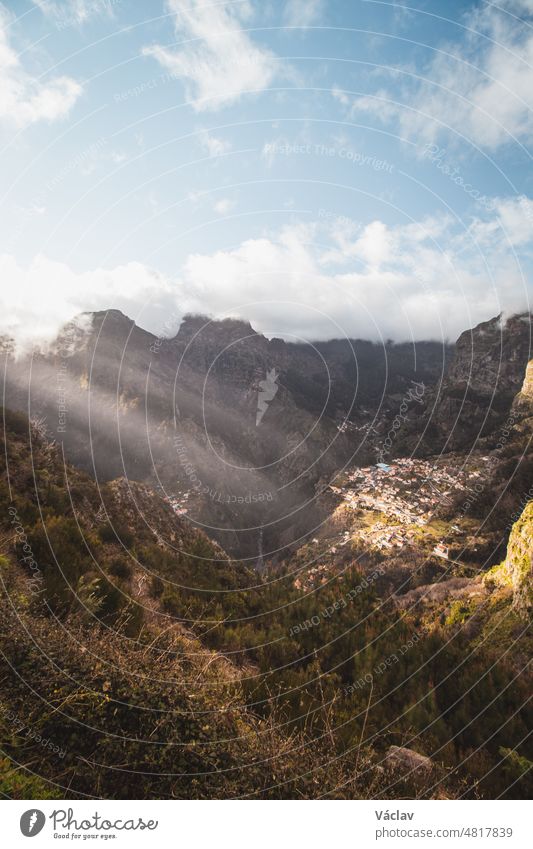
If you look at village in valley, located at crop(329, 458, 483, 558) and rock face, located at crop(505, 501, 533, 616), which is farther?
village in valley, located at crop(329, 458, 483, 558)

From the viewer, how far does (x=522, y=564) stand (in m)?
17.0

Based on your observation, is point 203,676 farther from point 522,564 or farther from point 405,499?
point 405,499

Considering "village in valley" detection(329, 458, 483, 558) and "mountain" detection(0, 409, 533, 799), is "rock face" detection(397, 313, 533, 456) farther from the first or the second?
"mountain" detection(0, 409, 533, 799)

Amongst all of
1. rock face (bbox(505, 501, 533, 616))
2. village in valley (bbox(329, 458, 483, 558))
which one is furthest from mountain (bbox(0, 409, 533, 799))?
village in valley (bbox(329, 458, 483, 558))

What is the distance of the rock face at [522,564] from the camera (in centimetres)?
1552

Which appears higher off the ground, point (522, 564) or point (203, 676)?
point (522, 564)

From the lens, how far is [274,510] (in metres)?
200

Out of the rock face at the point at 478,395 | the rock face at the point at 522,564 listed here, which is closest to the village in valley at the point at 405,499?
the rock face at the point at 478,395

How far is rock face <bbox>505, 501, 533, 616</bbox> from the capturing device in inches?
611

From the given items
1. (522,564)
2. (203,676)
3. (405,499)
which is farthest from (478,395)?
(203,676)

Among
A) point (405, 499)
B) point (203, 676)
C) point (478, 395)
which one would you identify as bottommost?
point (405, 499)

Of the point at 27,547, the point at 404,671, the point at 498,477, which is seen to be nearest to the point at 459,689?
the point at 404,671
